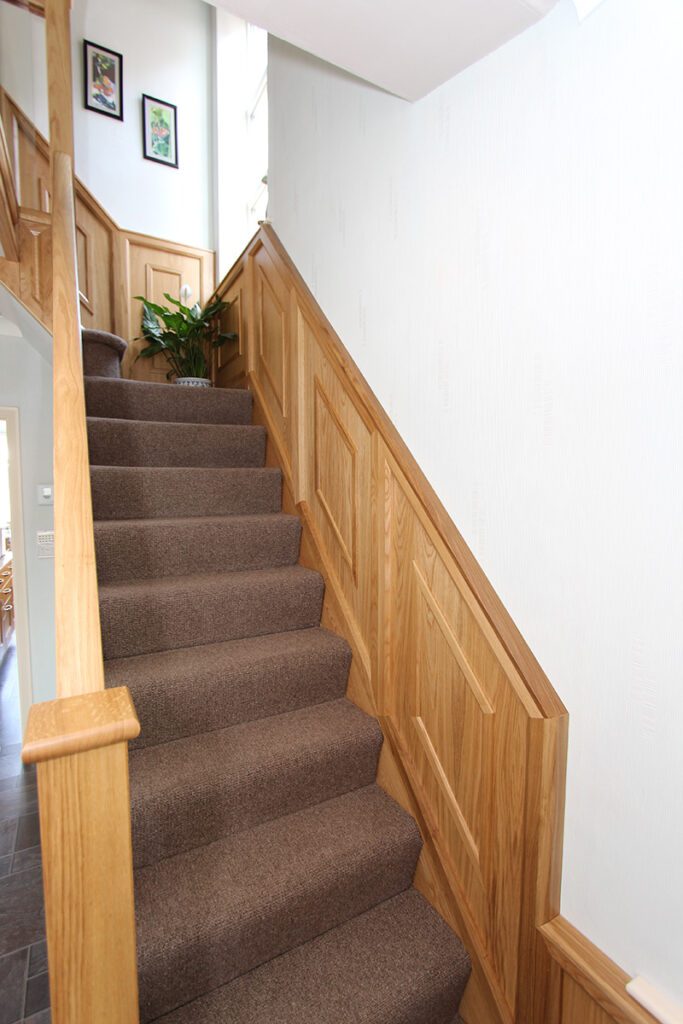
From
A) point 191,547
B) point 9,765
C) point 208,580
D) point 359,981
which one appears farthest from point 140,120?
point 359,981

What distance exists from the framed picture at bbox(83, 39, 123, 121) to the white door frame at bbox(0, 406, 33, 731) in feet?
7.44

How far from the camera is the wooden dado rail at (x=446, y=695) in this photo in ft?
3.46

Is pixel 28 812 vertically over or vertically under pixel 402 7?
under

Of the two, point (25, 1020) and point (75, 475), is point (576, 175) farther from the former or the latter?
point (25, 1020)

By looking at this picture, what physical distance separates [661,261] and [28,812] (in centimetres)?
317

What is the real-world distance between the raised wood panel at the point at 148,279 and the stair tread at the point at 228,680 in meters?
2.70

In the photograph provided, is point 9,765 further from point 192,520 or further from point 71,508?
point 71,508

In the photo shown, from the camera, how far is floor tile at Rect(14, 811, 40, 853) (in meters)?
2.23

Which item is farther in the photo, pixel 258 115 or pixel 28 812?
pixel 258 115

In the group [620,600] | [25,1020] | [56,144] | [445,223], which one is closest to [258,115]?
[56,144]

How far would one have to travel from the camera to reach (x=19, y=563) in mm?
2916

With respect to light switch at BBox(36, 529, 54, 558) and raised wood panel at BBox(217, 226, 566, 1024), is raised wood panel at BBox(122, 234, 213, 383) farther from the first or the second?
raised wood panel at BBox(217, 226, 566, 1024)

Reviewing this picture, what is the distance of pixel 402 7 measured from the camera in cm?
97

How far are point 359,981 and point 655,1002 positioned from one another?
61cm
